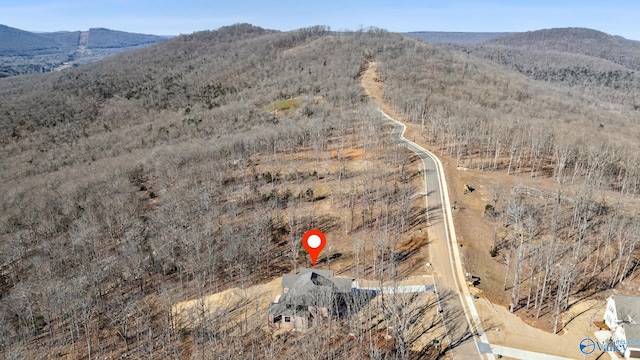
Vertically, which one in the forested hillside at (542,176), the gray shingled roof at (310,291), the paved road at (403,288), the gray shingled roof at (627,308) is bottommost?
the paved road at (403,288)

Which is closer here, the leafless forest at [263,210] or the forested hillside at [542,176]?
the leafless forest at [263,210]

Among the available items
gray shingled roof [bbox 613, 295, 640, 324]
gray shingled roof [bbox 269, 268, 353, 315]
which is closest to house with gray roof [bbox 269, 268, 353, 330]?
gray shingled roof [bbox 269, 268, 353, 315]

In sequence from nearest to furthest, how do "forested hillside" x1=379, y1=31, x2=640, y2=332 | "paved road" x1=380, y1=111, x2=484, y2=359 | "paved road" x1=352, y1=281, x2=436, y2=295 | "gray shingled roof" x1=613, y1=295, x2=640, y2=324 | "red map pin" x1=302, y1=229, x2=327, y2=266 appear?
"gray shingled roof" x1=613, y1=295, x2=640, y2=324, "paved road" x1=380, y1=111, x2=484, y2=359, "paved road" x1=352, y1=281, x2=436, y2=295, "forested hillside" x1=379, y1=31, x2=640, y2=332, "red map pin" x1=302, y1=229, x2=327, y2=266

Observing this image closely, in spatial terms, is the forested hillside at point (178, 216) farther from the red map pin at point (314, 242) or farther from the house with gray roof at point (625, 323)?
the house with gray roof at point (625, 323)

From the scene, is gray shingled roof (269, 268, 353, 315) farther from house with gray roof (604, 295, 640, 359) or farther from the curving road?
house with gray roof (604, 295, 640, 359)

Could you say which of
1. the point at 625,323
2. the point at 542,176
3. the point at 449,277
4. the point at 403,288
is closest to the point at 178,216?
the point at 403,288

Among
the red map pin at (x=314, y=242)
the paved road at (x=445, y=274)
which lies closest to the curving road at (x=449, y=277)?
the paved road at (x=445, y=274)

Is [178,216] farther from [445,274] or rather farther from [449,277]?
[449,277]
